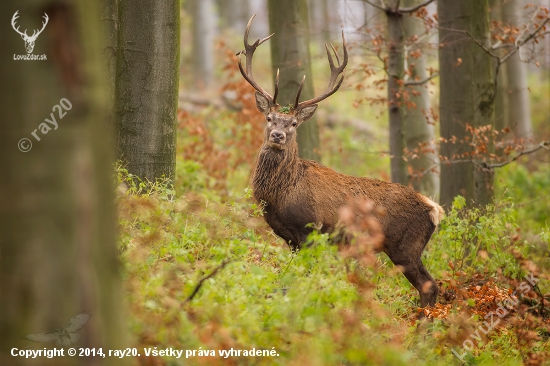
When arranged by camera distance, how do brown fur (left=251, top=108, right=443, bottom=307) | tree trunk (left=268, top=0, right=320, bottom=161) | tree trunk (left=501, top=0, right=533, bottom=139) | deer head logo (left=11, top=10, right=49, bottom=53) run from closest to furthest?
deer head logo (left=11, top=10, right=49, bottom=53) < brown fur (left=251, top=108, right=443, bottom=307) < tree trunk (left=268, top=0, right=320, bottom=161) < tree trunk (left=501, top=0, right=533, bottom=139)

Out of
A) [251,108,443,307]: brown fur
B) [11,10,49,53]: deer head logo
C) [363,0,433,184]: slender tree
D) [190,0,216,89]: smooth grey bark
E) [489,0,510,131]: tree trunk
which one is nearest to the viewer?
[11,10,49,53]: deer head logo

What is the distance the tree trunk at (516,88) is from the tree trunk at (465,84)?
469 cm

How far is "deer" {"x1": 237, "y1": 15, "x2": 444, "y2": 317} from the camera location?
24.0 feet

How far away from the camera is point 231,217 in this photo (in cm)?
602

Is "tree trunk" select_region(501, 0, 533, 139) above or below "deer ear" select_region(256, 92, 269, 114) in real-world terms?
above

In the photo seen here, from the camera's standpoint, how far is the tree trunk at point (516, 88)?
1387 centimetres

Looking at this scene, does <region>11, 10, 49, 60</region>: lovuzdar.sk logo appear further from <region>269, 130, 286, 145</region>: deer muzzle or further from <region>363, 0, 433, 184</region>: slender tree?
<region>363, 0, 433, 184</region>: slender tree

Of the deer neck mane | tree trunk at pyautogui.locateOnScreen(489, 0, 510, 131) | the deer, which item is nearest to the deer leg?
the deer

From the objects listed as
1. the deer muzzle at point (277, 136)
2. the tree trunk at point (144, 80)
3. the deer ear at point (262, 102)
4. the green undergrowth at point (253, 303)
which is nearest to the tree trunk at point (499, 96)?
the deer ear at point (262, 102)

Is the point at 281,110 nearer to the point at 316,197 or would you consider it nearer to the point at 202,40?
the point at 316,197

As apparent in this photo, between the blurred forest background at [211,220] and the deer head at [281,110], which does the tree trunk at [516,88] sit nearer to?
the blurred forest background at [211,220]

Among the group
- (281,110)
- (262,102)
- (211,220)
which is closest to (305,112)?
(281,110)

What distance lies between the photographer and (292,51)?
10156 mm

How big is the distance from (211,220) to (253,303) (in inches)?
43.0
